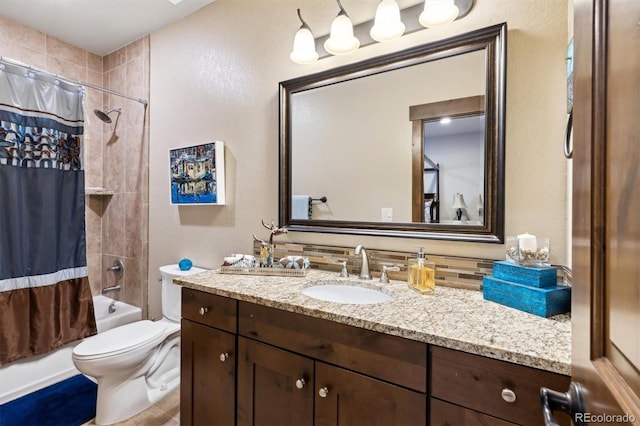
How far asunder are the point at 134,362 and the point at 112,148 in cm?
192

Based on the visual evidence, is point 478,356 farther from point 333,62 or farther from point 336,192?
point 333,62

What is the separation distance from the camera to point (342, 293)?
1424 millimetres

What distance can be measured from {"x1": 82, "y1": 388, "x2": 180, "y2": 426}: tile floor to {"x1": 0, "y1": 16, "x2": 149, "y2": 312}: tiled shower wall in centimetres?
87

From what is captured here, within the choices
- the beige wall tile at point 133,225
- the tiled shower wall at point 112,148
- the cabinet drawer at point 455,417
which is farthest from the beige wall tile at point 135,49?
the cabinet drawer at point 455,417

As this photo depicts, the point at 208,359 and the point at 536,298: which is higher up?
the point at 536,298

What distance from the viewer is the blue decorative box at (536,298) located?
3.13 ft

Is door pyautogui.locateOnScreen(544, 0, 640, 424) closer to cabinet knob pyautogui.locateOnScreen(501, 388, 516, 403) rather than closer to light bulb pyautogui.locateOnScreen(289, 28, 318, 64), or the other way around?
cabinet knob pyautogui.locateOnScreen(501, 388, 516, 403)

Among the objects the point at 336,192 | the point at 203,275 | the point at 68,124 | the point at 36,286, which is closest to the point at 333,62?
the point at 336,192

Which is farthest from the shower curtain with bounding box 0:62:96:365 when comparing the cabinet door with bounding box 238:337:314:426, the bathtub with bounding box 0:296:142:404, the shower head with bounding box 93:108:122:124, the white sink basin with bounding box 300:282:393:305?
the white sink basin with bounding box 300:282:393:305

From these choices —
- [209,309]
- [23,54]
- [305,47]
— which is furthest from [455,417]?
[23,54]

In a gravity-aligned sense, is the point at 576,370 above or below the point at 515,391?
above

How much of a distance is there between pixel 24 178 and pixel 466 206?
266cm

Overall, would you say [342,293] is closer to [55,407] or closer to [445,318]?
[445,318]

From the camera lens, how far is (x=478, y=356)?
79 centimetres
